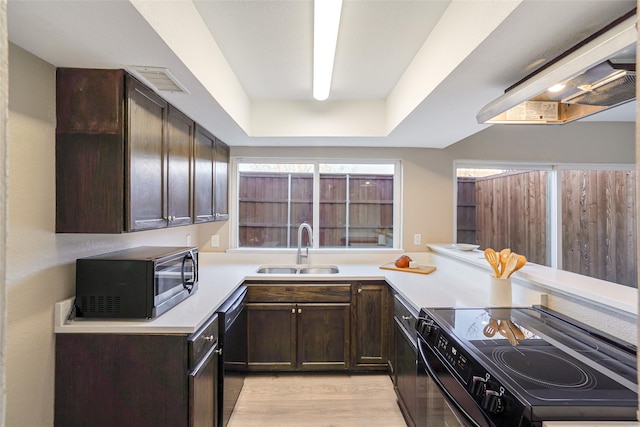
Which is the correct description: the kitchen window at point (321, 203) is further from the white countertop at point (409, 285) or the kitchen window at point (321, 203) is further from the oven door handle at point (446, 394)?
the oven door handle at point (446, 394)

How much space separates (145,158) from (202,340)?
3.28 feet

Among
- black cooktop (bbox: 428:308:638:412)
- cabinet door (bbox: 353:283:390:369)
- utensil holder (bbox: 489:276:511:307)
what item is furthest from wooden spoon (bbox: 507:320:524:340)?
cabinet door (bbox: 353:283:390:369)

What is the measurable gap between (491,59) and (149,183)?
5.82ft

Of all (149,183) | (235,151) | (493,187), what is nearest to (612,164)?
(493,187)

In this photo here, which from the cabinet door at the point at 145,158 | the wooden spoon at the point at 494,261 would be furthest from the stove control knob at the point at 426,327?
the cabinet door at the point at 145,158

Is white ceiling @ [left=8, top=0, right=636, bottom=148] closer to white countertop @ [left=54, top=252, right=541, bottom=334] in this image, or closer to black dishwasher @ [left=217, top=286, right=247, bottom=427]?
white countertop @ [left=54, top=252, right=541, bottom=334]

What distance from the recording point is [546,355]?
3.76ft

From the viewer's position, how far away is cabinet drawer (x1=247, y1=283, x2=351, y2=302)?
2510 millimetres

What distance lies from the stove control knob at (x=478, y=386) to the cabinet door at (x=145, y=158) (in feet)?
5.30

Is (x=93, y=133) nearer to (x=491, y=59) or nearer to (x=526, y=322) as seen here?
(x=491, y=59)

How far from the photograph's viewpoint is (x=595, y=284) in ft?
4.99

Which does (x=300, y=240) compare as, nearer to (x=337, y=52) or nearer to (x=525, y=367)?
(x=337, y=52)

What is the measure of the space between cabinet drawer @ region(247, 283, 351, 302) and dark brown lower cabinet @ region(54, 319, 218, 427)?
1.06m

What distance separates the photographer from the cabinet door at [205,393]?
146 cm
